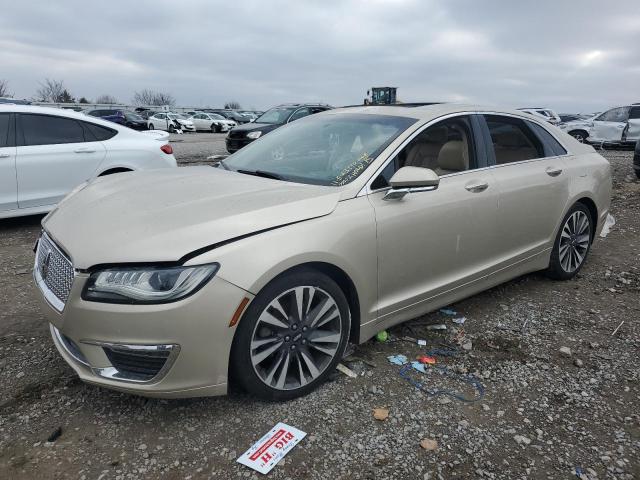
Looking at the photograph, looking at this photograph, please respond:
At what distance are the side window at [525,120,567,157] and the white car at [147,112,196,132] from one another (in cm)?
2988

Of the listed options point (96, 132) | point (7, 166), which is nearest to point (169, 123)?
point (96, 132)

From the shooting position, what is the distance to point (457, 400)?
281cm

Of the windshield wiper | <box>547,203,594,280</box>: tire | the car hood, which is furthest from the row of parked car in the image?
the car hood

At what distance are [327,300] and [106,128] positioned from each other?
5051mm

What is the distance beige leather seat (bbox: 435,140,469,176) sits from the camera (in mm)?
3637

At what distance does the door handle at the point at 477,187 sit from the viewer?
3.48m

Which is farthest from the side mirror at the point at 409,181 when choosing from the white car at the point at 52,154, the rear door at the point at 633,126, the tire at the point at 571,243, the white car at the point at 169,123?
the white car at the point at 169,123

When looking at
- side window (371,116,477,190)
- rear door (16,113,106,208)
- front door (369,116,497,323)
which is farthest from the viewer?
rear door (16,113,106,208)

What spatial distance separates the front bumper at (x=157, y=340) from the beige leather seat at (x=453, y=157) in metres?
1.96

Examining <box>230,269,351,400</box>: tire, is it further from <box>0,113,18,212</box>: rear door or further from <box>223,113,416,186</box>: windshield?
<box>0,113,18,212</box>: rear door

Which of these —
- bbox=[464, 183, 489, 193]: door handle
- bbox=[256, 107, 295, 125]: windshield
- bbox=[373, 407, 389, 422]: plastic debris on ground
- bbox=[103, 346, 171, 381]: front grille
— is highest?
bbox=[256, 107, 295, 125]: windshield

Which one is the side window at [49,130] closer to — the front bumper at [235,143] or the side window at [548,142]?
the side window at [548,142]

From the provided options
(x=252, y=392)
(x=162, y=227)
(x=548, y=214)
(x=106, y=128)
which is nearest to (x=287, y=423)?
(x=252, y=392)

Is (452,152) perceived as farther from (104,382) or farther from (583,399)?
(104,382)
